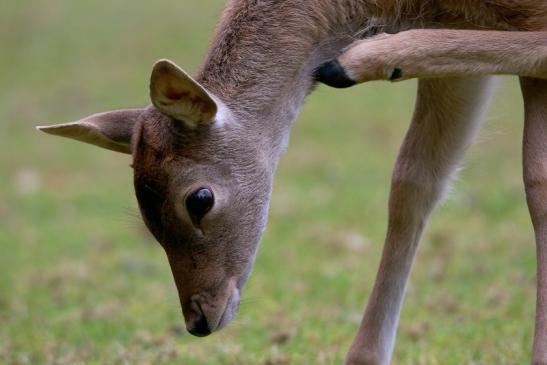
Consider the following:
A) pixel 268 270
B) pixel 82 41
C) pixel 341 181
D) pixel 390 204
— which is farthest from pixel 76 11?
pixel 390 204

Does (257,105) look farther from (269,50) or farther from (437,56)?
(437,56)

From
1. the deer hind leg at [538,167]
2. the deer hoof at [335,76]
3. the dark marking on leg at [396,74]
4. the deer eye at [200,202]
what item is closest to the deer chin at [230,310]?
the deer eye at [200,202]

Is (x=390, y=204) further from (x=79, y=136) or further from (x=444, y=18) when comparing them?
(x=79, y=136)

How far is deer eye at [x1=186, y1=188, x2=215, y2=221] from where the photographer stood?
564cm

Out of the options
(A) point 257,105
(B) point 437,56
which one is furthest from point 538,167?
(A) point 257,105

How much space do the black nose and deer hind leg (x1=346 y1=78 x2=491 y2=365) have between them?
3.53 ft

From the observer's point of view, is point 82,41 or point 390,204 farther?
point 82,41

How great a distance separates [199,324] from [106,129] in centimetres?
108

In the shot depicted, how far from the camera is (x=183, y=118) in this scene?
220 inches

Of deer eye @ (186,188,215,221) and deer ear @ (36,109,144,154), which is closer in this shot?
deer eye @ (186,188,215,221)

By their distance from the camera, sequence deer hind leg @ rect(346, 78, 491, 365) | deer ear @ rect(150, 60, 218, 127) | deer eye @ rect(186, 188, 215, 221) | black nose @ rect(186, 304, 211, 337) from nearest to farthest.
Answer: deer ear @ rect(150, 60, 218, 127)
deer eye @ rect(186, 188, 215, 221)
black nose @ rect(186, 304, 211, 337)
deer hind leg @ rect(346, 78, 491, 365)

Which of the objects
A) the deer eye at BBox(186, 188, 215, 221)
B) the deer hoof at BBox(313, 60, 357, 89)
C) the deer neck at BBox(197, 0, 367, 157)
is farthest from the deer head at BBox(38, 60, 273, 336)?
the deer hoof at BBox(313, 60, 357, 89)

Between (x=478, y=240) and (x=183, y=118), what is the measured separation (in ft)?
20.4

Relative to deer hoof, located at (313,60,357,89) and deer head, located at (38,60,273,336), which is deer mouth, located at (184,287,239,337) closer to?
deer head, located at (38,60,273,336)
